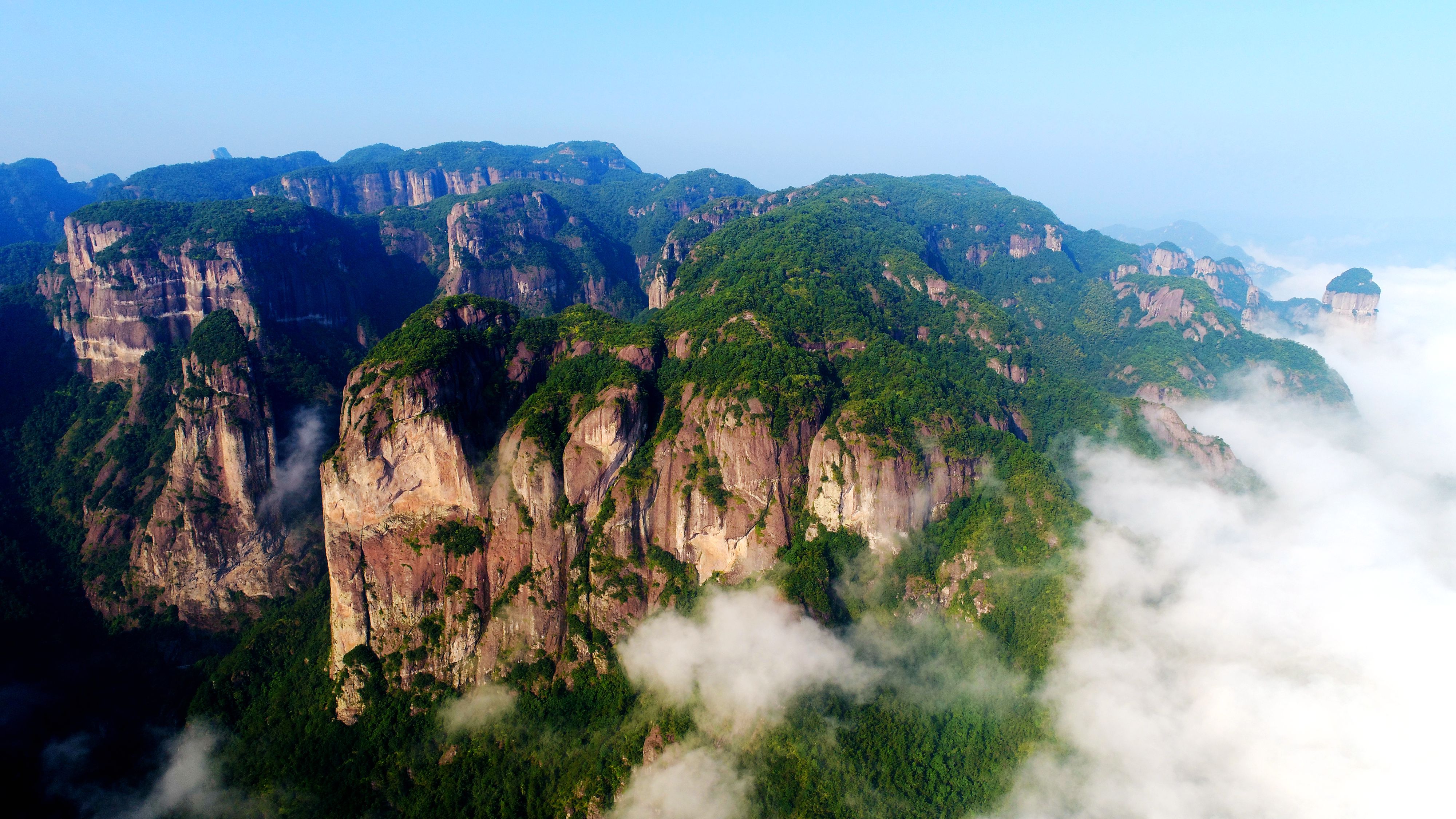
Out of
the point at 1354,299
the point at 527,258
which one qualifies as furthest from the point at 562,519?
the point at 1354,299

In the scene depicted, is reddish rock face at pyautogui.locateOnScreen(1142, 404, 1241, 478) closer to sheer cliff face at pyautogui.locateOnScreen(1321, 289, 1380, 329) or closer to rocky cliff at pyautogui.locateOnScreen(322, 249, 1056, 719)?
rocky cliff at pyautogui.locateOnScreen(322, 249, 1056, 719)

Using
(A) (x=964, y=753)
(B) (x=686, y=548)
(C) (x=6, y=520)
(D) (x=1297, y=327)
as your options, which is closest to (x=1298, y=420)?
(D) (x=1297, y=327)

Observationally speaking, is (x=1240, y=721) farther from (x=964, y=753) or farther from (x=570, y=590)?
(x=570, y=590)

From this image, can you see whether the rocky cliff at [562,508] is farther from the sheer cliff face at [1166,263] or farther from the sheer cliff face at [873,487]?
the sheer cliff face at [1166,263]

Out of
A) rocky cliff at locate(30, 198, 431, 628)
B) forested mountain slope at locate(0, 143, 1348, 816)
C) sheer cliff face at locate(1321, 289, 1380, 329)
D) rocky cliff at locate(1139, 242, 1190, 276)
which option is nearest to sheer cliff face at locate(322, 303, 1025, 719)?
forested mountain slope at locate(0, 143, 1348, 816)

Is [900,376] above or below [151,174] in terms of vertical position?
below

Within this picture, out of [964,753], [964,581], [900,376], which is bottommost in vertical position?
[964,753]
